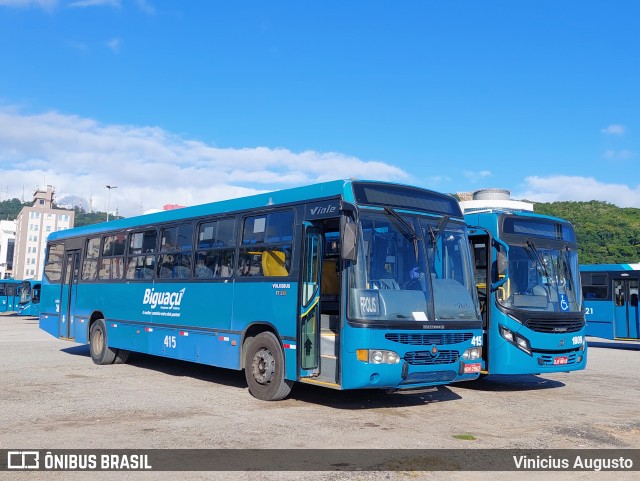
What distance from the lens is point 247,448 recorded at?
7.00 m

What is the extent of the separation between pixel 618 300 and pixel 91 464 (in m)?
20.5

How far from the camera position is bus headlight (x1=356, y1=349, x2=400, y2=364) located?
847 centimetres

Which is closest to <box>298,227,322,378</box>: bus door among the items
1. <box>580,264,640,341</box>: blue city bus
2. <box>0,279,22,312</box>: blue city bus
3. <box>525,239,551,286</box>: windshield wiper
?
<box>525,239,551,286</box>: windshield wiper

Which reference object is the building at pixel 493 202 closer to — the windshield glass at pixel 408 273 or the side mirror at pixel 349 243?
the windshield glass at pixel 408 273

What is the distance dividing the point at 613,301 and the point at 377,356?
17.0 metres

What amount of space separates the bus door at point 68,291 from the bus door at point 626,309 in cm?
1772

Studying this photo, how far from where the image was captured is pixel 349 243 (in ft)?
27.6

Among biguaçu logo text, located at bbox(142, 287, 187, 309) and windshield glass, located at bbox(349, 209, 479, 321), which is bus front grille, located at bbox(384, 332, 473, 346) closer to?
windshield glass, located at bbox(349, 209, 479, 321)

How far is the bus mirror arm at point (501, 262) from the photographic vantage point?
10.7 meters

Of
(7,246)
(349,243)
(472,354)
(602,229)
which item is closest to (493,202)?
(472,354)

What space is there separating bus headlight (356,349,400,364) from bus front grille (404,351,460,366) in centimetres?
21

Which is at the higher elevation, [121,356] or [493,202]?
[493,202]

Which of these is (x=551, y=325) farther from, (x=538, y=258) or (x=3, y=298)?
(x=3, y=298)

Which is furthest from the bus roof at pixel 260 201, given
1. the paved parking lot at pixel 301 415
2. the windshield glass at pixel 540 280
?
the paved parking lot at pixel 301 415
